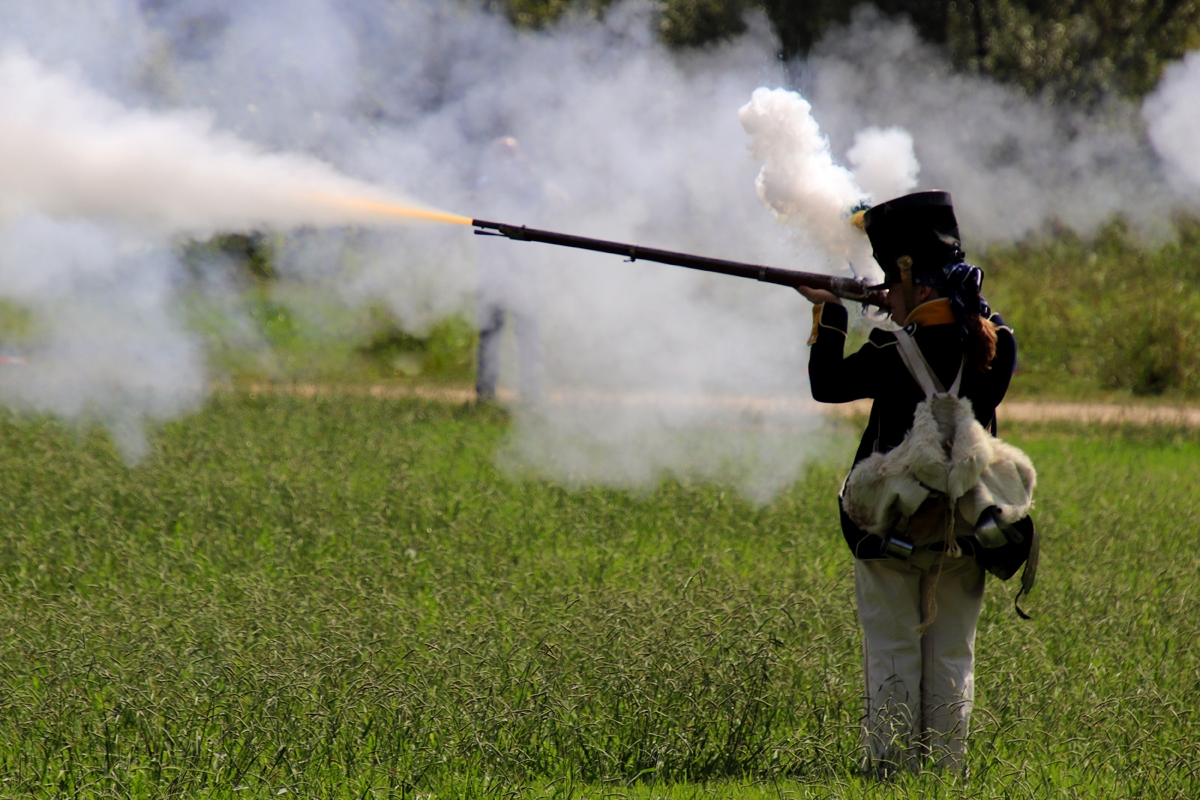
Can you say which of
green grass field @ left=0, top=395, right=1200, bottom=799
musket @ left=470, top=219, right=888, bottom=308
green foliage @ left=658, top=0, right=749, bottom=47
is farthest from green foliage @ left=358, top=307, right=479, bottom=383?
musket @ left=470, top=219, right=888, bottom=308

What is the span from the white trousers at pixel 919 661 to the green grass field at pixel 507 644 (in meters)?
0.15

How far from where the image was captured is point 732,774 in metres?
3.80

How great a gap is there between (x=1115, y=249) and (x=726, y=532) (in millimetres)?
12072

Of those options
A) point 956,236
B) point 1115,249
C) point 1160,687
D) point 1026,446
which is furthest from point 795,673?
point 1115,249

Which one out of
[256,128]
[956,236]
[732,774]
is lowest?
[732,774]

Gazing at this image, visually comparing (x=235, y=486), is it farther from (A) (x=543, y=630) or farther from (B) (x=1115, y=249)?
(B) (x=1115, y=249)

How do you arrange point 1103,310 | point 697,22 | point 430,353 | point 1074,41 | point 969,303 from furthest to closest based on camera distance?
point 1103,310 < point 430,353 < point 1074,41 < point 697,22 < point 969,303

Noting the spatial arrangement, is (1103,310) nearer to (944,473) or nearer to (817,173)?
(817,173)

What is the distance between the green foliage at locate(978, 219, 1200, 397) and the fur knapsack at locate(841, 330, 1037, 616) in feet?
36.3

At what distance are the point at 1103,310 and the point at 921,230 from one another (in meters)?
13.2

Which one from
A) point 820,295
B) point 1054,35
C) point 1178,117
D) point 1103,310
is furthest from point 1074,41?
point 820,295

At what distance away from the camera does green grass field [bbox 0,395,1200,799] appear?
3588mm

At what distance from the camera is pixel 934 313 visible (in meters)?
3.51

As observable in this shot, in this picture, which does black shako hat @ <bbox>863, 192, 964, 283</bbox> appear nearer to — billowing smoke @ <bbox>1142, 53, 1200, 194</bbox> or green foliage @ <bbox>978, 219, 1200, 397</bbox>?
billowing smoke @ <bbox>1142, 53, 1200, 194</bbox>
